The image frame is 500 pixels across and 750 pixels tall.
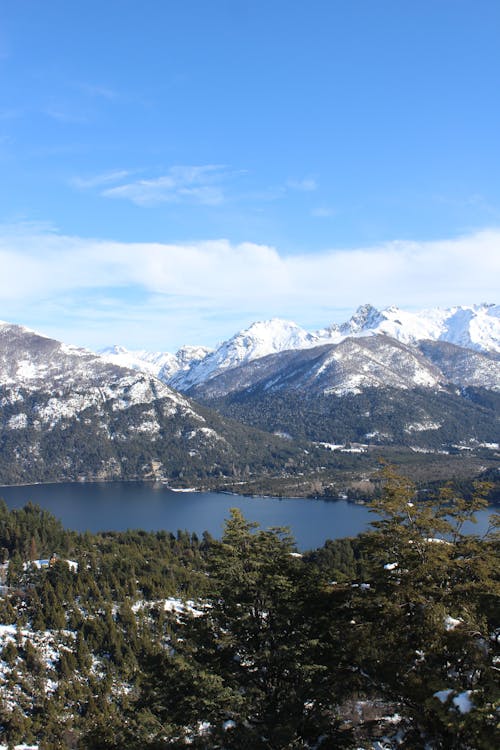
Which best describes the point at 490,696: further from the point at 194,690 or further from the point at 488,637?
the point at 194,690

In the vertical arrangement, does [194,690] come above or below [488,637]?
below

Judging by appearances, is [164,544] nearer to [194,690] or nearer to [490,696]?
[194,690]

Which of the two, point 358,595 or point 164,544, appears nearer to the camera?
point 358,595

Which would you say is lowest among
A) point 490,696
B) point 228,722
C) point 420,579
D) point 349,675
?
point 228,722

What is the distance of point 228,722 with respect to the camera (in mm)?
23047

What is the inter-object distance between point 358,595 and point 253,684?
20.8 ft

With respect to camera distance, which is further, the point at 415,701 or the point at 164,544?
the point at 164,544

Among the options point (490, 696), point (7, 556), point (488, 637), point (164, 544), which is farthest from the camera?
point (164, 544)

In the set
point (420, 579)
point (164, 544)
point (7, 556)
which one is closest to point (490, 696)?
point (420, 579)

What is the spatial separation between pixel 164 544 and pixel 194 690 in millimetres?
137513

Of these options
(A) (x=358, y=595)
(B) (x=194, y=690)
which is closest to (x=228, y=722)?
(B) (x=194, y=690)

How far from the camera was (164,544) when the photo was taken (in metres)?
156

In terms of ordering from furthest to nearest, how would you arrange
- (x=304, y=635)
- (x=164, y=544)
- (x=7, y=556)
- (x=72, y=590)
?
(x=164, y=544)
(x=7, y=556)
(x=72, y=590)
(x=304, y=635)

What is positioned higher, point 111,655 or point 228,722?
point 228,722
